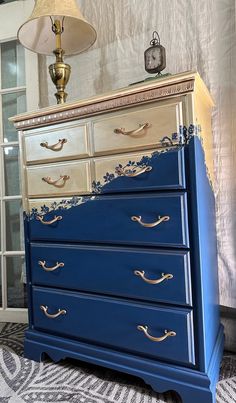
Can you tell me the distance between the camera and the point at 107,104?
1108mm

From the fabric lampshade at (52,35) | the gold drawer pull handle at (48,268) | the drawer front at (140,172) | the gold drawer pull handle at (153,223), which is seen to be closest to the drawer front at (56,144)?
the drawer front at (140,172)

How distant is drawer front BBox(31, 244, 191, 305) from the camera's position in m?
1.01

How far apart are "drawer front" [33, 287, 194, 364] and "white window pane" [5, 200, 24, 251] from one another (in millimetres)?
635

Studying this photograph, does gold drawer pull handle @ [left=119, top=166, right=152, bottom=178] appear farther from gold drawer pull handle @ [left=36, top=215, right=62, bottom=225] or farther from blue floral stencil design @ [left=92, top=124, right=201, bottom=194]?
gold drawer pull handle @ [left=36, top=215, right=62, bottom=225]

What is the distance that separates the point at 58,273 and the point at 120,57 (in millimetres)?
1086

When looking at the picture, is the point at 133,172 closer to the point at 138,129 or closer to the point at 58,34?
the point at 138,129

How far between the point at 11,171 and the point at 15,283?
0.70m

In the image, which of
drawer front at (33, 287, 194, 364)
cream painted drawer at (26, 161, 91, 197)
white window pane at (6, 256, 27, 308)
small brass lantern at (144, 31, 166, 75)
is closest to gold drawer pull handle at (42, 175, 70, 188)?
cream painted drawer at (26, 161, 91, 197)

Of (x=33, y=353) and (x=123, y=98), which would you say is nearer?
(x=123, y=98)

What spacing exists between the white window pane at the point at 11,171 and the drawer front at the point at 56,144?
0.62 metres

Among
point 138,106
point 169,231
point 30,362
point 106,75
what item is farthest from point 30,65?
point 30,362

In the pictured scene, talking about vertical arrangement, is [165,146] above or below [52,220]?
above

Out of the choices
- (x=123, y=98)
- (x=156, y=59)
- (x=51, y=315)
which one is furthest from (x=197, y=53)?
(x=51, y=315)

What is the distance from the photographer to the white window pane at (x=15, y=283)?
1.88 m
